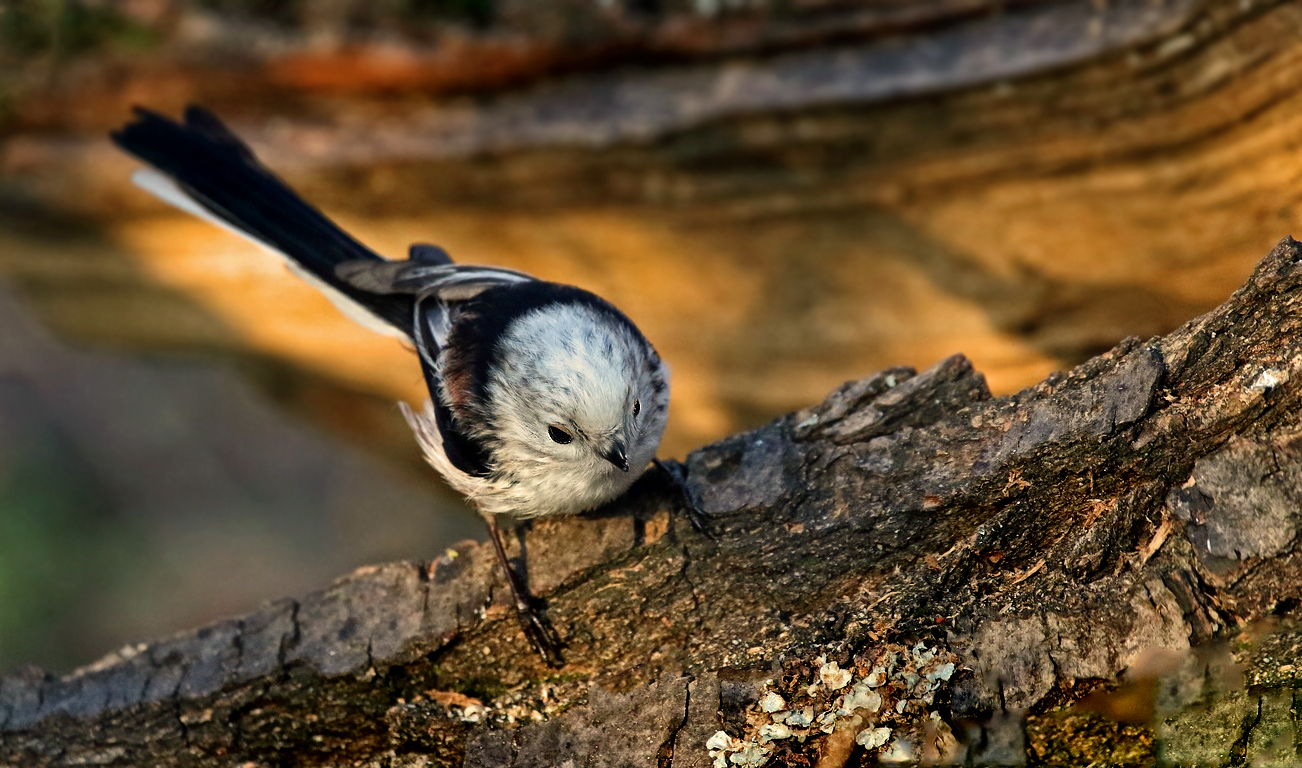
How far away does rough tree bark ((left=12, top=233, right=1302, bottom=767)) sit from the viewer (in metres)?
1.56

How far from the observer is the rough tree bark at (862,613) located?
156 cm

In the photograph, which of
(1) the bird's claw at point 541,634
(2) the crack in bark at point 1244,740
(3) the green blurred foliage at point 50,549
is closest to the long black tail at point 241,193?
(1) the bird's claw at point 541,634

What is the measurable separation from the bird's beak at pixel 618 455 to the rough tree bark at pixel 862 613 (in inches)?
5.3

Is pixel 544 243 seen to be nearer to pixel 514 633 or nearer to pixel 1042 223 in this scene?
pixel 1042 223

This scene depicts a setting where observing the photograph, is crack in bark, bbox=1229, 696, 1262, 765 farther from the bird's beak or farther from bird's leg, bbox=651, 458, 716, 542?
the bird's beak

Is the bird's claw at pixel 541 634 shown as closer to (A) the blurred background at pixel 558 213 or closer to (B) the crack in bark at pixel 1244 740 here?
(B) the crack in bark at pixel 1244 740

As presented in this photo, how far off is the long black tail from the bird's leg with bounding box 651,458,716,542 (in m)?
0.85

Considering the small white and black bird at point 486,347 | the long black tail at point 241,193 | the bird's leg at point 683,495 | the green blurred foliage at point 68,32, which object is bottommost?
the bird's leg at point 683,495

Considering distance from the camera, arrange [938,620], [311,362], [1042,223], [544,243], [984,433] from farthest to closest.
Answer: [311,362] < [544,243] < [1042,223] < [984,433] < [938,620]

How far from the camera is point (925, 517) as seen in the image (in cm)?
176

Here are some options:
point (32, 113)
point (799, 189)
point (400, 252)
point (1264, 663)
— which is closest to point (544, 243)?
point (400, 252)

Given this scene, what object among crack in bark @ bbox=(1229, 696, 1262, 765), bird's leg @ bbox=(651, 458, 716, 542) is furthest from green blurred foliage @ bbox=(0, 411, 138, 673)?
crack in bark @ bbox=(1229, 696, 1262, 765)

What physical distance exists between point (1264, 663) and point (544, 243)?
2414 mm

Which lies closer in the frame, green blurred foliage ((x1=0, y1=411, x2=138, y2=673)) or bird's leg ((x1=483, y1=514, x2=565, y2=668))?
bird's leg ((x1=483, y1=514, x2=565, y2=668))
